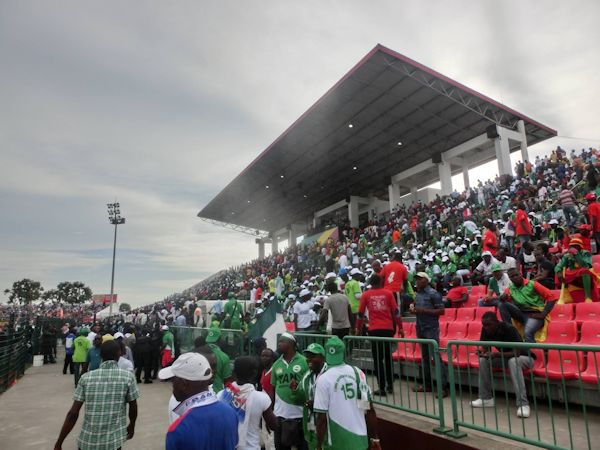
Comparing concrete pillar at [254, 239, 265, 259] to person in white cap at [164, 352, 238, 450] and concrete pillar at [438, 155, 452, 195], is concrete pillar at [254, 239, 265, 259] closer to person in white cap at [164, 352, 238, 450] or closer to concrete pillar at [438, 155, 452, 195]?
concrete pillar at [438, 155, 452, 195]

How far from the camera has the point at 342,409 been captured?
3.33m

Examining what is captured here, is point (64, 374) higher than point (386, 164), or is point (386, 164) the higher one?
point (386, 164)

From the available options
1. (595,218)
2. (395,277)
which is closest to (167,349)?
(395,277)

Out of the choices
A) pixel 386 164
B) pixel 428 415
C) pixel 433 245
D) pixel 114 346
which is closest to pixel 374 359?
pixel 428 415

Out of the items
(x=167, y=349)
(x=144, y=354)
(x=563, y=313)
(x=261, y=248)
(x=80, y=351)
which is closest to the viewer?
(x=563, y=313)

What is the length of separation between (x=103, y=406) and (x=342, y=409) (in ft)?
6.83

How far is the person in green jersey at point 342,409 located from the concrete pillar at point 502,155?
21365mm

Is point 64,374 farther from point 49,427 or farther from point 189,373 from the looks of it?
point 189,373

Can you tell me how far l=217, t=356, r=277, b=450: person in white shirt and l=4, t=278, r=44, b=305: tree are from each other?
78756mm

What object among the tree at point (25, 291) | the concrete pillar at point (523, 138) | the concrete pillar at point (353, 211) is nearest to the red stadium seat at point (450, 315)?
the concrete pillar at point (523, 138)

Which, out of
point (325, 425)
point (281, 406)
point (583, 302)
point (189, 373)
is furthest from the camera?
point (583, 302)

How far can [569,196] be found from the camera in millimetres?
10656

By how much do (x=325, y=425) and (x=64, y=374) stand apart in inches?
596

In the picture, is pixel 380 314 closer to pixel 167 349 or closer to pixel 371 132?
pixel 167 349
